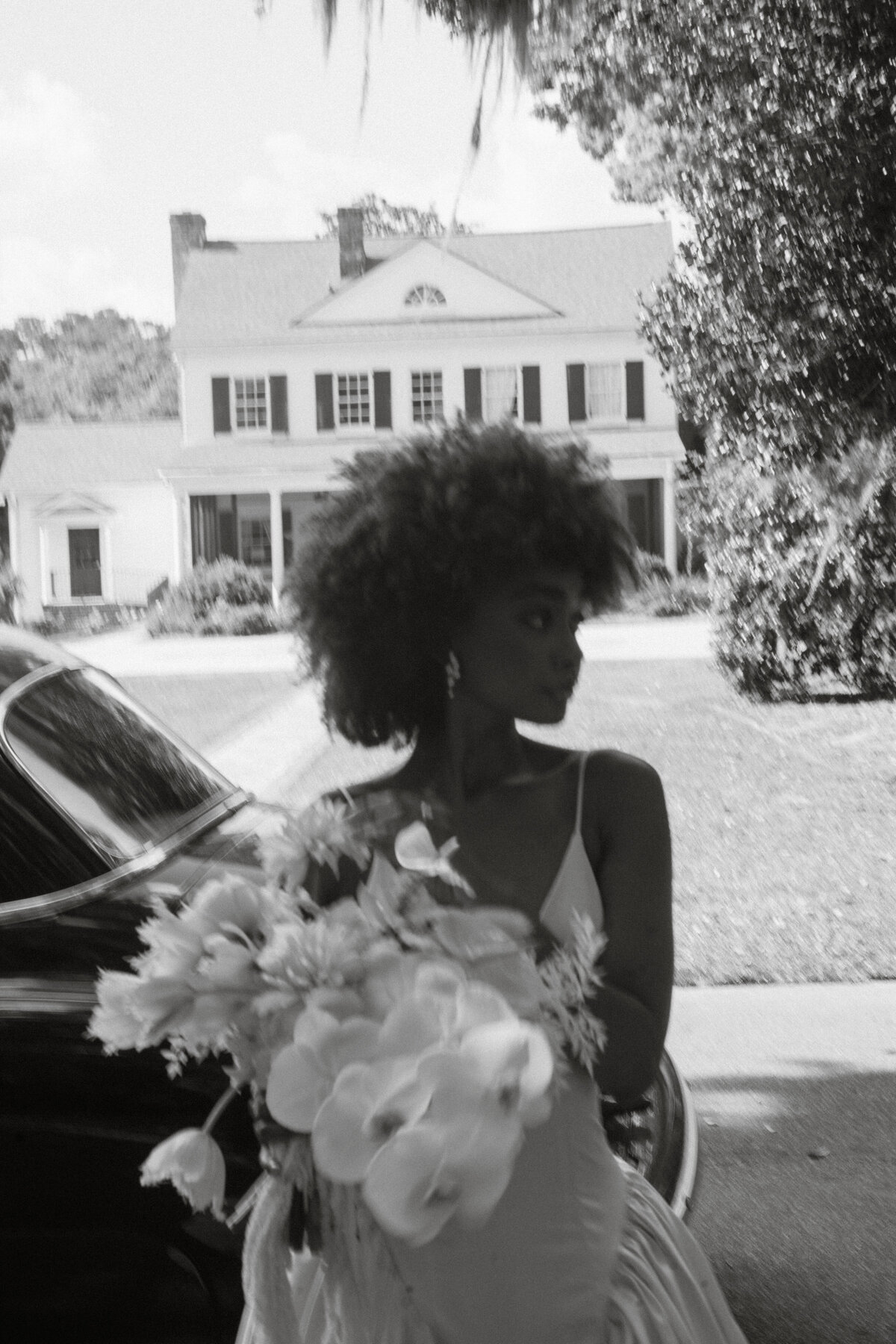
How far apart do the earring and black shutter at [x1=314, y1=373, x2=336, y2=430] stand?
3219cm

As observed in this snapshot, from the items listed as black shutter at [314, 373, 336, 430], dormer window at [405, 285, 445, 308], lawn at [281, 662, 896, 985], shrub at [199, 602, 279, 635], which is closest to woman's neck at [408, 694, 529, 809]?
lawn at [281, 662, 896, 985]

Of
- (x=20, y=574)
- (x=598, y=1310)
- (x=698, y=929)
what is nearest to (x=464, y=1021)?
(x=598, y=1310)

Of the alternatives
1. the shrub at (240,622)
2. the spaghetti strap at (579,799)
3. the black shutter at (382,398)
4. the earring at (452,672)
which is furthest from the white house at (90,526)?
the spaghetti strap at (579,799)

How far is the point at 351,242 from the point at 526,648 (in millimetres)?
34169

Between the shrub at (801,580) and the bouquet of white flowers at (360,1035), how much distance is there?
11.6 metres

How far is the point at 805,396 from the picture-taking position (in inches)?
373

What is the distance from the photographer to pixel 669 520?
34.6 m

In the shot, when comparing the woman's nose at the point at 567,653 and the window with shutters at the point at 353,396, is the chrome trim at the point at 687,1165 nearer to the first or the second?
the woman's nose at the point at 567,653

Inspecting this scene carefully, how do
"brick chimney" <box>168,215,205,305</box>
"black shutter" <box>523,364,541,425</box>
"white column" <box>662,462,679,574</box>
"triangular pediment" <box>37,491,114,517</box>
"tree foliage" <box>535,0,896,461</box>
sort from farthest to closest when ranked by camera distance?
"triangular pediment" <box>37,491,114,517</box> → "brick chimney" <box>168,215,205,305</box> → "white column" <box>662,462,679,574</box> → "black shutter" <box>523,364,541,425</box> → "tree foliage" <box>535,0,896,461</box>

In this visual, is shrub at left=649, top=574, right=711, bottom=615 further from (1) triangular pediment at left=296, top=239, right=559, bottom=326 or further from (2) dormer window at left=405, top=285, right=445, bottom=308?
(2) dormer window at left=405, top=285, right=445, bottom=308

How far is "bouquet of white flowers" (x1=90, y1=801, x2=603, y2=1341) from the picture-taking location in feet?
4.03

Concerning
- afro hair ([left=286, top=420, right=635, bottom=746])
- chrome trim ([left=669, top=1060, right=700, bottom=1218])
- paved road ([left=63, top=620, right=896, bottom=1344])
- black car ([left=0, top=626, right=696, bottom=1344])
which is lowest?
paved road ([left=63, top=620, right=896, bottom=1344])

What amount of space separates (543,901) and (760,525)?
12.8 metres

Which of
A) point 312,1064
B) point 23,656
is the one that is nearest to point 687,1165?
point 23,656
